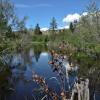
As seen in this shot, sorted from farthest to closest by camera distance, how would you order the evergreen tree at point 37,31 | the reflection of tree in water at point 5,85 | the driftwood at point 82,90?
1. the evergreen tree at point 37,31
2. the reflection of tree in water at point 5,85
3. the driftwood at point 82,90

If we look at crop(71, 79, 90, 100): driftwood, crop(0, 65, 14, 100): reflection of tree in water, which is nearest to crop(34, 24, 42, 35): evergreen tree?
crop(0, 65, 14, 100): reflection of tree in water

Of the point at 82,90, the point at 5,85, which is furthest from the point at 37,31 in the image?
the point at 82,90

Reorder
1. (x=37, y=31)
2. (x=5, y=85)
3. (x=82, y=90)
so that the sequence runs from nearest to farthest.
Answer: (x=82, y=90) → (x=5, y=85) → (x=37, y=31)

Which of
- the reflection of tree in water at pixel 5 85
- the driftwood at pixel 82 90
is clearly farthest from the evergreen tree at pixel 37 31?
the driftwood at pixel 82 90

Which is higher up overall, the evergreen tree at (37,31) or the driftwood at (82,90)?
the evergreen tree at (37,31)

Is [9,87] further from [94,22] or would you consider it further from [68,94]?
[94,22]

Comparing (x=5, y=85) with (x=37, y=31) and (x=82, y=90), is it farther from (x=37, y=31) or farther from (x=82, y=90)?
(x=37, y=31)

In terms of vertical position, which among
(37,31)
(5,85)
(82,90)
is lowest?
(5,85)

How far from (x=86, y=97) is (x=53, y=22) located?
466 ft

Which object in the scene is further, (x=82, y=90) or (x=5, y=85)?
(x=5, y=85)

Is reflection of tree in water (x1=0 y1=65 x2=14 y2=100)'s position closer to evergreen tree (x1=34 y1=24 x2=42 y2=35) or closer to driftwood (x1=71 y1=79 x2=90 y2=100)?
driftwood (x1=71 y1=79 x2=90 y2=100)

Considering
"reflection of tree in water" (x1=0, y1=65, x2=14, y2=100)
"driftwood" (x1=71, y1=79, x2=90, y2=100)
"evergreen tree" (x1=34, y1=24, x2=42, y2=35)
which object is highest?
"evergreen tree" (x1=34, y1=24, x2=42, y2=35)

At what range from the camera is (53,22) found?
479 ft

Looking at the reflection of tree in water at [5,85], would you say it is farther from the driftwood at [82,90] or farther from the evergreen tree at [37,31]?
the evergreen tree at [37,31]
